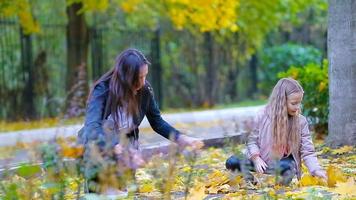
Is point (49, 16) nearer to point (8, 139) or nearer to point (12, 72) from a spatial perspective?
point (12, 72)

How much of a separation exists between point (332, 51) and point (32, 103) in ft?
32.8

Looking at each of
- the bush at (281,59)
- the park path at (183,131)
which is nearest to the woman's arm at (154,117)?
the park path at (183,131)

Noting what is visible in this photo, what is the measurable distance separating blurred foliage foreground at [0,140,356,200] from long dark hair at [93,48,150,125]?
47 cm

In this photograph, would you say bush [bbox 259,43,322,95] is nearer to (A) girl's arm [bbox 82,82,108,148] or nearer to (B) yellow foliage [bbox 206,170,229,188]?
(B) yellow foliage [bbox 206,170,229,188]

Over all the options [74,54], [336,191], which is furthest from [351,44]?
[74,54]

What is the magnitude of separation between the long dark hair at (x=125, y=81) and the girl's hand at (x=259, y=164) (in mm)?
919

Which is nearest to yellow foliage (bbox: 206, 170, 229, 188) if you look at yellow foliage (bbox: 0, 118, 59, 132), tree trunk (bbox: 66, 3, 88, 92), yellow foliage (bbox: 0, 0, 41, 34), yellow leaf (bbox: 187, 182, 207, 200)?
yellow leaf (bbox: 187, 182, 207, 200)

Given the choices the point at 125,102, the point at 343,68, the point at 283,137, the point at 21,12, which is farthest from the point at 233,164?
the point at 21,12

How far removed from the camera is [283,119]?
203 inches

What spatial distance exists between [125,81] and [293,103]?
3.91ft

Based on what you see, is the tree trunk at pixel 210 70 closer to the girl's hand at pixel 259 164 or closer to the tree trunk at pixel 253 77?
the tree trunk at pixel 253 77

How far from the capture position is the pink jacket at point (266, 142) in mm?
5259

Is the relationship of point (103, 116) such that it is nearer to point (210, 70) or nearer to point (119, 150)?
point (119, 150)

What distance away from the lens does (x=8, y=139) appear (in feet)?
37.3
